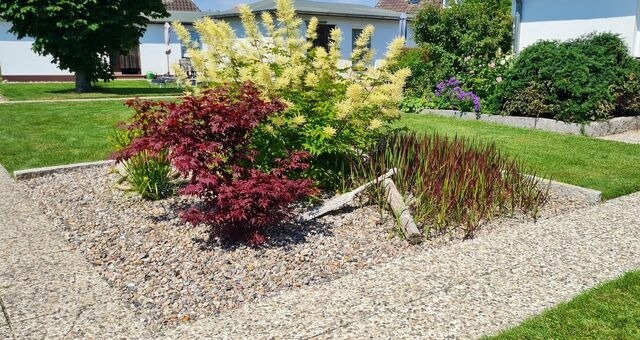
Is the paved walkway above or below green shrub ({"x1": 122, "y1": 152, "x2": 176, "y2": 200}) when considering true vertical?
below

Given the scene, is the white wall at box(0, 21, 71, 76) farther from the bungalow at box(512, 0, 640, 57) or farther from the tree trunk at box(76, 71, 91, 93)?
the bungalow at box(512, 0, 640, 57)

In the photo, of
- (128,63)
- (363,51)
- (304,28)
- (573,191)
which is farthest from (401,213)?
(128,63)

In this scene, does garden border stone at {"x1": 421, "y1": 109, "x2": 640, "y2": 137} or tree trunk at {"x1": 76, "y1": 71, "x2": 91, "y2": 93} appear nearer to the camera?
garden border stone at {"x1": 421, "y1": 109, "x2": 640, "y2": 137}

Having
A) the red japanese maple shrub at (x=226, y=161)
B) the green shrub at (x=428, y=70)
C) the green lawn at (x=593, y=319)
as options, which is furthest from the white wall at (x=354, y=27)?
the green lawn at (x=593, y=319)

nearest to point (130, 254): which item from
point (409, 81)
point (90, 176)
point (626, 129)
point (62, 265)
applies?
point (62, 265)

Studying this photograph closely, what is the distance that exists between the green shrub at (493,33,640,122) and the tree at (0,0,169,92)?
1154 centimetres

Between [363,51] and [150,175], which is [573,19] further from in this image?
[150,175]

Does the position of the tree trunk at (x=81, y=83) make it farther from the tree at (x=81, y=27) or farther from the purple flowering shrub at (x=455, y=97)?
the purple flowering shrub at (x=455, y=97)

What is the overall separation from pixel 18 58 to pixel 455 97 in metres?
22.0

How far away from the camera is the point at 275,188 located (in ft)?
13.2

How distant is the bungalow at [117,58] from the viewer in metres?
25.5

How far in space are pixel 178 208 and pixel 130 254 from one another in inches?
40.1

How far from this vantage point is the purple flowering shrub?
470 inches

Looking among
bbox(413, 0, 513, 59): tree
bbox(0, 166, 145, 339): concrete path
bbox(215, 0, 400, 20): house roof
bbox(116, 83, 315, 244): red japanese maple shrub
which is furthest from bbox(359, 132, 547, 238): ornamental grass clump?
bbox(215, 0, 400, 20): house roof
